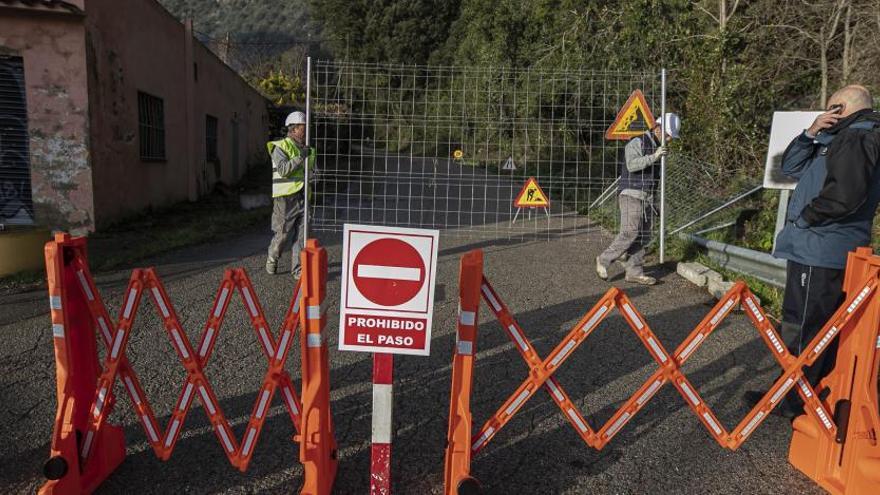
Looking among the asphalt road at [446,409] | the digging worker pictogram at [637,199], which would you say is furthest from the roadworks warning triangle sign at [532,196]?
the asphalt road at [446,409]

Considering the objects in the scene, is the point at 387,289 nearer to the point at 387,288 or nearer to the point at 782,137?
the point at 387,288

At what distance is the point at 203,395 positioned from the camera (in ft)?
10.2

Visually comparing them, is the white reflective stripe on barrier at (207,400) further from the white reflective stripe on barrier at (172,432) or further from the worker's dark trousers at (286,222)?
the worker's dark trousers at (286,222)

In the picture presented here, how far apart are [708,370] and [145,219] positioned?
10.1m

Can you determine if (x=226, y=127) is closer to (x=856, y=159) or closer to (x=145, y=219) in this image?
(x=145, y=219)

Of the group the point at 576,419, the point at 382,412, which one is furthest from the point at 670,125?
the point at 382,412

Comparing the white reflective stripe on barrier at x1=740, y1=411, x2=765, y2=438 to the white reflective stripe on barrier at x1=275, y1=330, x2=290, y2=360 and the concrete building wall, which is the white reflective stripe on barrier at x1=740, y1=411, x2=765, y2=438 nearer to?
the white reflective stripe on barrier at x1=275, y1=330, x2=290, y2=360

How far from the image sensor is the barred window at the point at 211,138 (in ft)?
54.3

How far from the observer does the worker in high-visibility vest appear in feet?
23.8

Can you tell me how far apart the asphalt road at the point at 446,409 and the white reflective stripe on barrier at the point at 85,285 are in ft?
3.15

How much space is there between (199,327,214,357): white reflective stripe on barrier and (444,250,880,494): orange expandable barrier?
1.28m

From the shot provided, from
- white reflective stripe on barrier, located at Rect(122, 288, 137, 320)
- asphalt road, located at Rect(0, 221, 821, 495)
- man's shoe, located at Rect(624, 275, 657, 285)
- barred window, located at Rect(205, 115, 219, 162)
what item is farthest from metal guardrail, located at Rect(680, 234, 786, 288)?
barred window, located at Rect(205, 115, 219, 162)

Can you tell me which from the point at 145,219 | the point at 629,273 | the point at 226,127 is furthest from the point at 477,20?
the point at 629,273

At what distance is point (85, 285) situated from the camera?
3.10m
